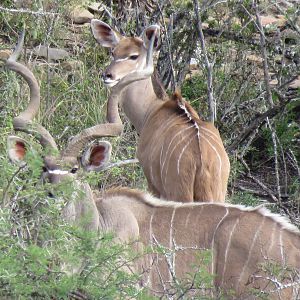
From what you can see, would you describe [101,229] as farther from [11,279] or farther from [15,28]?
[15,28]

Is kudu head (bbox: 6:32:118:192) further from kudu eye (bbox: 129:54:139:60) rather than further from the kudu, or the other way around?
kudu eye (bbox: 129:54:139:60)

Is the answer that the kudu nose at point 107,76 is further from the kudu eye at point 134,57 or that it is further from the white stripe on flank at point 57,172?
the white stripe on flank at point 57,172

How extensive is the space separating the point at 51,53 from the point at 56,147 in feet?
10.0

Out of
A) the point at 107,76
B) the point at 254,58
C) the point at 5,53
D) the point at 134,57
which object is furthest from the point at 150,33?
the point at 254,58

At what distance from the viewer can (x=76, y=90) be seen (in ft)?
22.4

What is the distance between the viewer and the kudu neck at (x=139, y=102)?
6.28 metres

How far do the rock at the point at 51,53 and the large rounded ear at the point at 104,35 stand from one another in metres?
0.57

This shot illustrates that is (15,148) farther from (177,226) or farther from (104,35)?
(104,35)

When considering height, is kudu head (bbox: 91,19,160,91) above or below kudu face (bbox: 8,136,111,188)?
above

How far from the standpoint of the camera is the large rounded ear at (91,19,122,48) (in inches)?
263

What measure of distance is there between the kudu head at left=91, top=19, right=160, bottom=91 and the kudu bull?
6.01ft

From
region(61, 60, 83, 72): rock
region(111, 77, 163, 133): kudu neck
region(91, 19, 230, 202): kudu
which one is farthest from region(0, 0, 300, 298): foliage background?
region(91, 19, 230, 202): kudu

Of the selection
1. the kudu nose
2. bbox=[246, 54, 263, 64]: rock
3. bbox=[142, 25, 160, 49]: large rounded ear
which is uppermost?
bbox=[142, 25, 160, 49]: large rounded ear

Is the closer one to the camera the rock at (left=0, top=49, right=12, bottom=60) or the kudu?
the kudu
